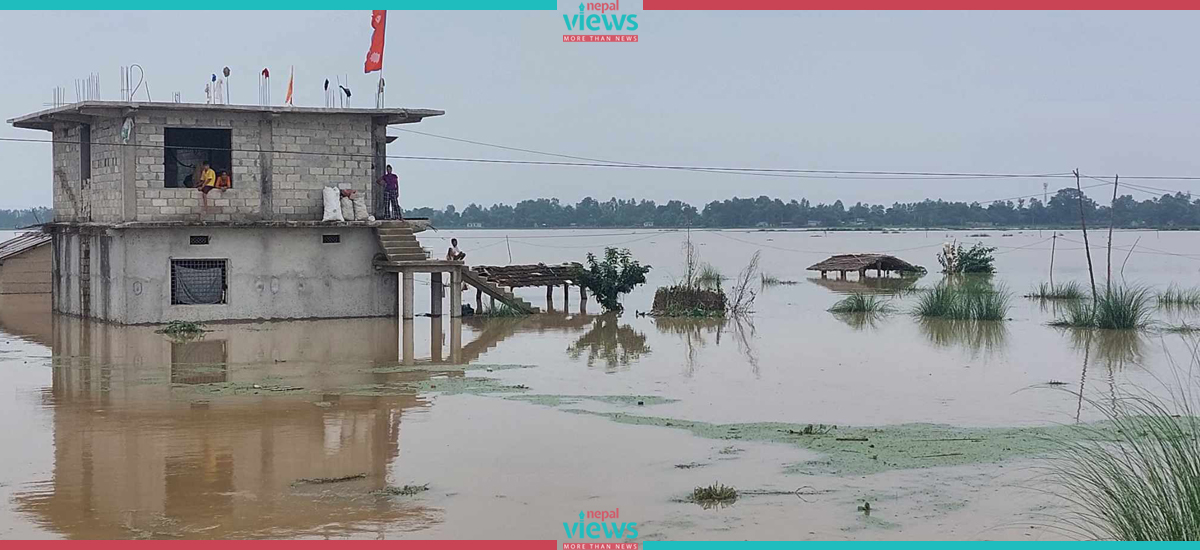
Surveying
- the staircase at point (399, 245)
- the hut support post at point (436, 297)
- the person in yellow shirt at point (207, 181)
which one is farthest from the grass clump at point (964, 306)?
the person in yellow shirt at point (207, 181)

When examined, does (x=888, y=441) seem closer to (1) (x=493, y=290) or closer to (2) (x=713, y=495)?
(2) (x=713, y=495)

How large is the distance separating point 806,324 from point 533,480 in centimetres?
1838

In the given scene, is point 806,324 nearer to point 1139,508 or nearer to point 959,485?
point 959,485

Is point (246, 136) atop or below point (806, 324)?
atop

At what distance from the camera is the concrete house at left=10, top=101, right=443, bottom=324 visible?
84.4 ft

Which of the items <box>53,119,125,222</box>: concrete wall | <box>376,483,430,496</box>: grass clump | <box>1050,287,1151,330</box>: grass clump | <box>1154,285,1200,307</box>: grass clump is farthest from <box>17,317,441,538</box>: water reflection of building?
<box>1154,285,1200,307</box>: grass clump

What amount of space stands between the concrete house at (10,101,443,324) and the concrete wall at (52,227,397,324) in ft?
0.07

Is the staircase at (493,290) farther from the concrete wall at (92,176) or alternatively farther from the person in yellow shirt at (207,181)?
the concrete wall at (92,176)

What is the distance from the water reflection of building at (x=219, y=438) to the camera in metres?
10.3

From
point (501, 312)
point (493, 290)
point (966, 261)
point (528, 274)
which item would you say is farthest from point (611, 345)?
point (966, 261)

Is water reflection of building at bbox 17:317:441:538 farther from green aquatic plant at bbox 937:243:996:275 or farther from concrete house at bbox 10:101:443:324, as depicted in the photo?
green aquatic plant at bbox 937:243:996:275

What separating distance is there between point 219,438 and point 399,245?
14.0m

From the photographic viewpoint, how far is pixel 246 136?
2625cm

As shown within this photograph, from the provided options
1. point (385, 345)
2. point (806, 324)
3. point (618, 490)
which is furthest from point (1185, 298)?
point (618, 490)
